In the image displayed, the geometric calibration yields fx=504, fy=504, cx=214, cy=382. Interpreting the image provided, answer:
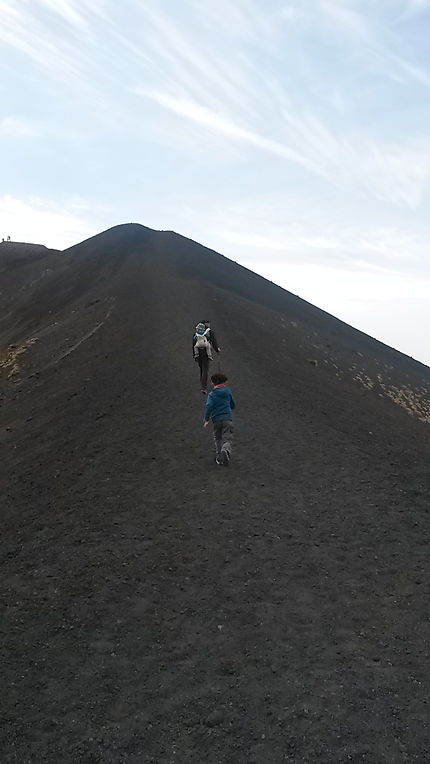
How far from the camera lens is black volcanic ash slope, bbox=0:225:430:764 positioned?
6.84m

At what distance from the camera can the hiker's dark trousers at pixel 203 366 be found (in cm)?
1977

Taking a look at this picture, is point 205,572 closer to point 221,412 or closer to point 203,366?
point 221,412

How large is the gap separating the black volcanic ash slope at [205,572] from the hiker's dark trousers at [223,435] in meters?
0.60

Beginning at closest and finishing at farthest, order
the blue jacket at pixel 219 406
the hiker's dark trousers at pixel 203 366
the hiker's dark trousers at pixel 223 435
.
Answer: the blue jacket at pixel 219 406 → the hiker's dark trousers at pixel 223 435 → the hiker's dark trousers at pixel 203 366

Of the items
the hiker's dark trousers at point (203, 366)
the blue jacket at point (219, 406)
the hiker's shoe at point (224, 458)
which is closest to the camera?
the blue jacket at point (219, 406)

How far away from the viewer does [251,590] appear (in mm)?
9422

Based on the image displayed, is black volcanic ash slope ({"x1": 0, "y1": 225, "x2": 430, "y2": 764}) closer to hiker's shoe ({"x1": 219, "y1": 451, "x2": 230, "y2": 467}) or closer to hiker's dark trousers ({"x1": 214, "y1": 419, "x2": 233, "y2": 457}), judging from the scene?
hiker's shoe ({"x1": 219, "y1": 451, "x2": 230, "y2": 467})

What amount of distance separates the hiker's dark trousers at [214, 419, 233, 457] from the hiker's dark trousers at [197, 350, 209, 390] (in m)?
5.82

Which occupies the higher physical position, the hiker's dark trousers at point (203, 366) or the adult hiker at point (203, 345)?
the adult hiker at point (203, 345)

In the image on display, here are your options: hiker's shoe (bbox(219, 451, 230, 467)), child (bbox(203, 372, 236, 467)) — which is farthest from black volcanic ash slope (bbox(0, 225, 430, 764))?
child (bbox(203, 372, 236, 467))

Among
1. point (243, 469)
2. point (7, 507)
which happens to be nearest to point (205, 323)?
point (243, 469)

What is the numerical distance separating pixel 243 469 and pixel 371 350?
112 feet

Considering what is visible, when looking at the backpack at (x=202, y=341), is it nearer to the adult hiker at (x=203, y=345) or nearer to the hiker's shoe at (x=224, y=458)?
the adult hiker at (x=203, y=345)

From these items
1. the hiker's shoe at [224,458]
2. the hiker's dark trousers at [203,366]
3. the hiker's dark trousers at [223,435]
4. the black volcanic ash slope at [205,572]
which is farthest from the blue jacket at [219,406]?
the hiker's dark trousers at [203,366]
